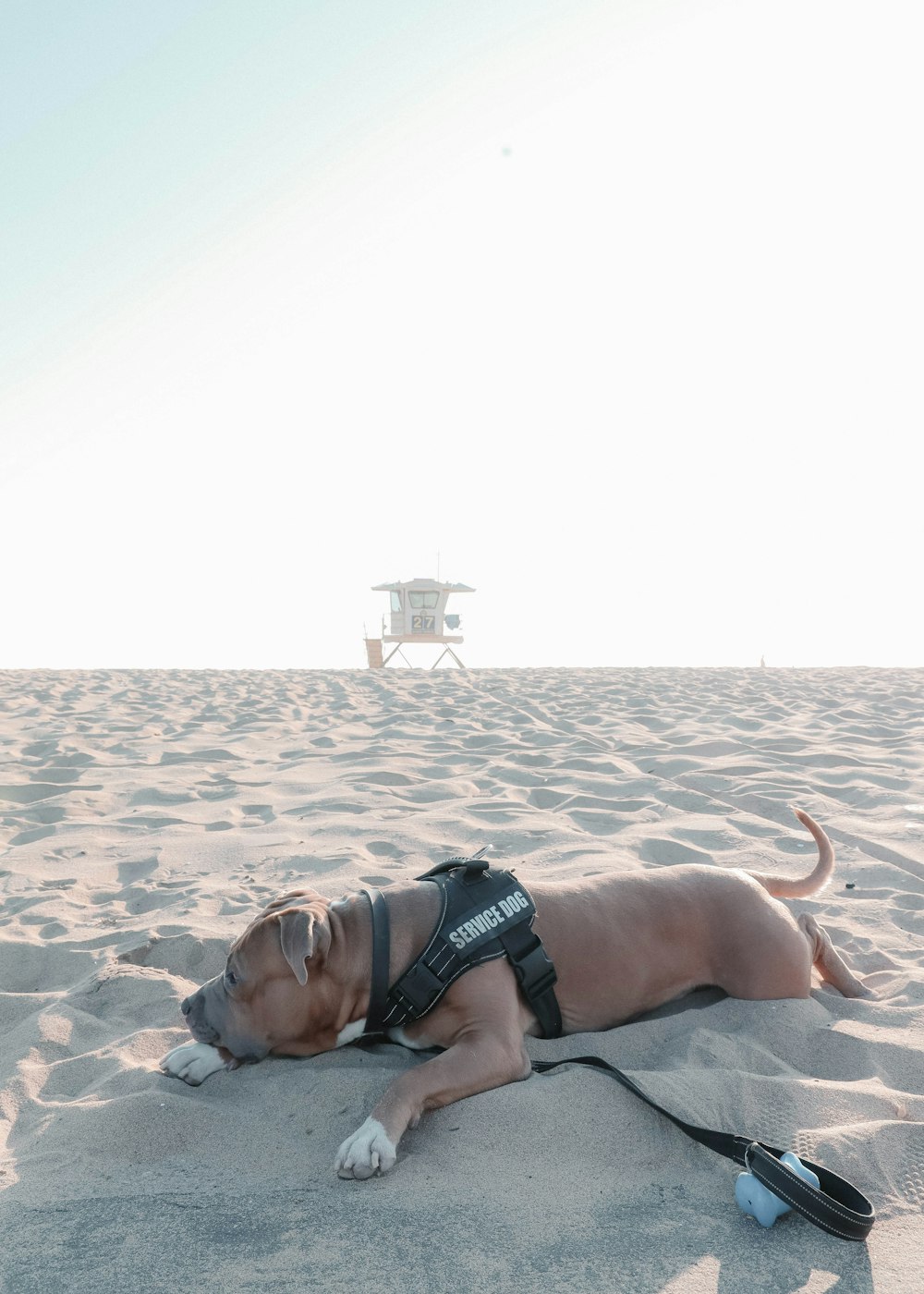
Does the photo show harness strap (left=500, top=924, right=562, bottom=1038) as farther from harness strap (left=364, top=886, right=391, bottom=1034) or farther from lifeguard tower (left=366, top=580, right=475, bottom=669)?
lifeguard tower (left=366, top=580, right=475, bottom=669)

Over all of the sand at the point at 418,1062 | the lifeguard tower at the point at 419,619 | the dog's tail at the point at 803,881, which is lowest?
the sand at the point at 418,1062

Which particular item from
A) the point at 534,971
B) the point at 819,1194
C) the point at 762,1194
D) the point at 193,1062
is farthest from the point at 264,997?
the point at 819,1194

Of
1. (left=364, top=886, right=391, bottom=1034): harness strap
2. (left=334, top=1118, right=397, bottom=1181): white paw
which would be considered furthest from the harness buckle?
(left=334, top=1118, right=397, bottom=1181): white paw

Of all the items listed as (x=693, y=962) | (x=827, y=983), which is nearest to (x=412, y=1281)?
(x=693, y=962)

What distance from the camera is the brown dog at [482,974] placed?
2559 mm

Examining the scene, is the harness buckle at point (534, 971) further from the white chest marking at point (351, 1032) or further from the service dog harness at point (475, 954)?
the white chest marking at point (351, 1032)

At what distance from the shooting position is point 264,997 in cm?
272

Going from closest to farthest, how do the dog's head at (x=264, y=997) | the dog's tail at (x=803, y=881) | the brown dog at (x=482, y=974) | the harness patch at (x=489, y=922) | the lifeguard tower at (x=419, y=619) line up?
the brown dog at (x=482, y=974) < the dog's head at (x=264, y=997) < the harness patch at (x=489, y=922) < the dog's tail at (x=803, y=881) < the lifeguard tower at (x=419, y=619)

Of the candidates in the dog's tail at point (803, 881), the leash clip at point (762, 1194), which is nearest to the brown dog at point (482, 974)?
the dog's tail at point (803, 881)

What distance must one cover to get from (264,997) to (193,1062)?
0.25 m

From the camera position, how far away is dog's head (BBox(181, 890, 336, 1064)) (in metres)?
2.70

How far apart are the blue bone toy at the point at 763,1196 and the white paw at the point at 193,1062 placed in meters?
1.47

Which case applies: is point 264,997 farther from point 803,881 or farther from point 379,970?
point 803,881

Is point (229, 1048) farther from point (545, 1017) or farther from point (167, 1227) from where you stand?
point (545, 1017)
